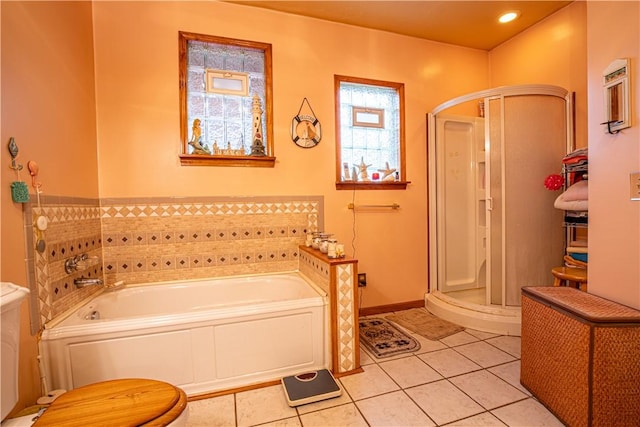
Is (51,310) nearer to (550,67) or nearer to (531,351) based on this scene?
(531,351)

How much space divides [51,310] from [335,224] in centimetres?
206

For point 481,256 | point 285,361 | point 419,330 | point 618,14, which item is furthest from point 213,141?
point 481,256

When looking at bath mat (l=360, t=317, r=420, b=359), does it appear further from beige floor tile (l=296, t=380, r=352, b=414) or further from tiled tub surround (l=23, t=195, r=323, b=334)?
tiled tub surround (l=23, t=195, r=323, b=334)

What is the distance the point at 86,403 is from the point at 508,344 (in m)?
2.64

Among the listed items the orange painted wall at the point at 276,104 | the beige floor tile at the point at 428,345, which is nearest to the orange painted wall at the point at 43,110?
the orange painted wall at the point at 276,104

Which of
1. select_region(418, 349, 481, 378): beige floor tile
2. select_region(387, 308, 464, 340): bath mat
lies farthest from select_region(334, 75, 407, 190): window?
select_region(418, 349, 481, 378): beige floor tile

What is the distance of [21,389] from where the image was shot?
51.9 inches

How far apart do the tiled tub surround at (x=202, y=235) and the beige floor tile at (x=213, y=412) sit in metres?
1.03

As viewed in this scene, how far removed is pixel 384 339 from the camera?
2.36 m

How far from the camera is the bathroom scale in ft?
5.32

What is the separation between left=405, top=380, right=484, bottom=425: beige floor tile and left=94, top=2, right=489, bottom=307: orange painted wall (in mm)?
1202

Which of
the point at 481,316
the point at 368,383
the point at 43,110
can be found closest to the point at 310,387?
the point at 368,383

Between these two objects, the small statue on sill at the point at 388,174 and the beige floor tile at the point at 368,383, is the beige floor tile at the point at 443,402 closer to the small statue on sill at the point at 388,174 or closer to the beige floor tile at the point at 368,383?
the beige floor tile at the point at 368,383

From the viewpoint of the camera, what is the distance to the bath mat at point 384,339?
7.18 ft
